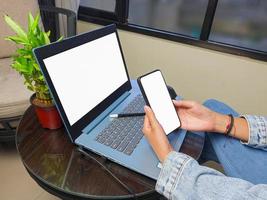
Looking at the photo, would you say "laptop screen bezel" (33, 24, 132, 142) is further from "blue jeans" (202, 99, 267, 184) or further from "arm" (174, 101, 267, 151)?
"blue jeans" (202, 99, 267, 184)

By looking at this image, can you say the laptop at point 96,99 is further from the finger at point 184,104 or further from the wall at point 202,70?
the wall at point 202,70

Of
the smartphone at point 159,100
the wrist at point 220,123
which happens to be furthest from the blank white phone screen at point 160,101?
the wrist at point 220,123

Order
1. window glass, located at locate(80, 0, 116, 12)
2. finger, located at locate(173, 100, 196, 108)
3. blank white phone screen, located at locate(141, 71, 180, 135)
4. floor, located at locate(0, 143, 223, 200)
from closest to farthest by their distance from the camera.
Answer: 1. blank white phone screen, located at locate(141, 71, 180, 135)
2. finger, located at locate(173, 100, 196, 108)
3. floor, located at locate(0, 143, 223, 200)
4. window glass, located at locate(80, 0, 116, 12)

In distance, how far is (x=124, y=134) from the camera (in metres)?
0.74

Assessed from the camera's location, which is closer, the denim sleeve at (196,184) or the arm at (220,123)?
the denim sleeve at (196,184)

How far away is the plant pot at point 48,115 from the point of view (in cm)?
71

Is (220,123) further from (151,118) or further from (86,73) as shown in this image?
(86,73)

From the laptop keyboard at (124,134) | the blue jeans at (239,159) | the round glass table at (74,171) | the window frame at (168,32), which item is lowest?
the round glass table at (74,171)

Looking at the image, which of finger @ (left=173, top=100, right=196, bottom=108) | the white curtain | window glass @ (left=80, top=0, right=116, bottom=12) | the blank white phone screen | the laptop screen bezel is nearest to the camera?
the laptop screen bezel

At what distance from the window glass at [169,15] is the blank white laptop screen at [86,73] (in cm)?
95

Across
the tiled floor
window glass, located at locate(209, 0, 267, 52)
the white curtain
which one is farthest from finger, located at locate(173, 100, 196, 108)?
the white curtain

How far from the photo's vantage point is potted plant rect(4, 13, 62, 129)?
675 millimetres

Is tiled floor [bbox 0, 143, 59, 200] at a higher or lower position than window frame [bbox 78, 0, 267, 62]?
lower

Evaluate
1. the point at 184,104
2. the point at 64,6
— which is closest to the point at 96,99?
the point at 184,104
